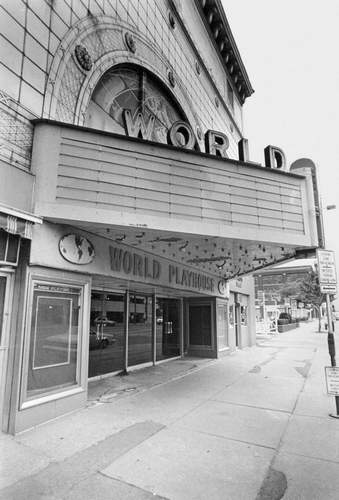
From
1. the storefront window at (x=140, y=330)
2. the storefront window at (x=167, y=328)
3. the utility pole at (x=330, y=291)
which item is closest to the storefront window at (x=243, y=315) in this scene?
the storefront window at (x=167, y=328)

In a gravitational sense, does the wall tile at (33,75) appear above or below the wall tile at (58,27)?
below

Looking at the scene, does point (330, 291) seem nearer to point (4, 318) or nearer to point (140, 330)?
point (4, 318)

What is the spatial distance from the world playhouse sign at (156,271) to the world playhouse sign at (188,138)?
8.96ft

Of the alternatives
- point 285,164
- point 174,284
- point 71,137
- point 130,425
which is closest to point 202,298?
point 174,284

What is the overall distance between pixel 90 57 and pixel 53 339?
6.37m

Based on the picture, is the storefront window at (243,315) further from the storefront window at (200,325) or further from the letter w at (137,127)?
the letter w at (137,127)

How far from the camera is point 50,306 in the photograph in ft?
19.8

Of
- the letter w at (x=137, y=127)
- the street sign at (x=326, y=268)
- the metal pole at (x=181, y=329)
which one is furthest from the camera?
the metal pole at (x=181, y=329)

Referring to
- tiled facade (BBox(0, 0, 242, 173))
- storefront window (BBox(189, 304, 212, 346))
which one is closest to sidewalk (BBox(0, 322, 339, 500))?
tiled facade (BBox(0, 0, 242, 173))

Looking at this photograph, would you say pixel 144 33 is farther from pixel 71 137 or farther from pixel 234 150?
pixel 234 150

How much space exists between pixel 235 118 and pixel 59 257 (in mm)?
16299

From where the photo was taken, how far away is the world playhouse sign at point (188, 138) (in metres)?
7.03

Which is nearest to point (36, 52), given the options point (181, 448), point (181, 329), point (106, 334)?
point (106, 334)

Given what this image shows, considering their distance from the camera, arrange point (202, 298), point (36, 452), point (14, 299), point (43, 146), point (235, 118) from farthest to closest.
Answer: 1. point (235, 118)
2. point (202, 298)
3. point (43, 146)
4. point (14, 299)
5. point (36, 452)
